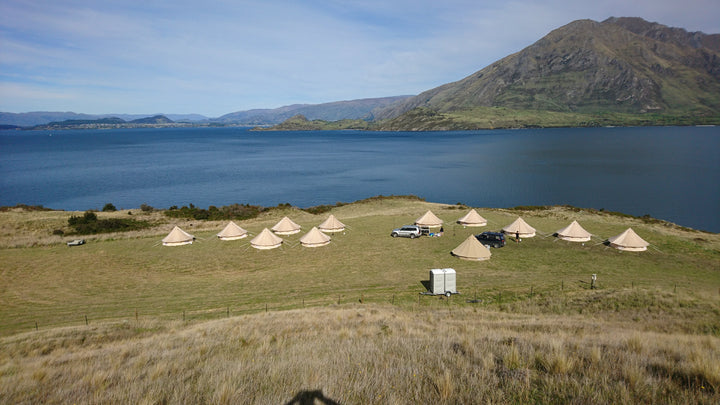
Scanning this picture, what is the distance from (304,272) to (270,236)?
8273 mm

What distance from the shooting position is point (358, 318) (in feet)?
54.7

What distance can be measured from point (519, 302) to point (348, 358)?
49.7 feet

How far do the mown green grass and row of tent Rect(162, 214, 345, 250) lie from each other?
930mm

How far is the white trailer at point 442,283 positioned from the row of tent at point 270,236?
15039mm

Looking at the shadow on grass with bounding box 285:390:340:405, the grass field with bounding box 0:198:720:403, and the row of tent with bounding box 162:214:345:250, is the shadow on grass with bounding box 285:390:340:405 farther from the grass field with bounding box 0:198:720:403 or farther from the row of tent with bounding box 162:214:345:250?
the row of tent with bounding box 162:214:345:250

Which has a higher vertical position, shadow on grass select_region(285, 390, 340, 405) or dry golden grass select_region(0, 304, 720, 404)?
shadow on grass select_region(285, 390, 340, 405)

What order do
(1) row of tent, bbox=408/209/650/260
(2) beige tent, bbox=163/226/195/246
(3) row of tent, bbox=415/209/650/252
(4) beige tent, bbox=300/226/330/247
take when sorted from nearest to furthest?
(1) row of tent, bbox=408/209/650/260 → (3) row of tent, bbox=415/209/650/252 → (4) beige tent, bbox=300/226/330/247 → (2) beige tent, bbox=163/226/195/246

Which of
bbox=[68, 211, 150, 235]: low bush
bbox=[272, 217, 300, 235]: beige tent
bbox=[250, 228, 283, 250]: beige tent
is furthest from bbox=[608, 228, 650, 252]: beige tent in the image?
bbox=[68, 211, 150, 235]: low bush

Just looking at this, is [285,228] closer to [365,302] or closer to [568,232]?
[365,302]

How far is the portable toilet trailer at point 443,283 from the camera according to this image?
22406 millimetres

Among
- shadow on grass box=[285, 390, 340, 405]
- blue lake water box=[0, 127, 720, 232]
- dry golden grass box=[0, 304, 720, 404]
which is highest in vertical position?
shadow on grass box=[285, 390, 340, 405]

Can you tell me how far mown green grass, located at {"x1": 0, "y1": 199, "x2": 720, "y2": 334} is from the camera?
2183cm

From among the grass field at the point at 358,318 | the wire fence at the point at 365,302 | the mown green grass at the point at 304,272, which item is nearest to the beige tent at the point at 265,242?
the mown green grass at the point at 304,272

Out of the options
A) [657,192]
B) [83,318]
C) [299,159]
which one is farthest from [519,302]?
[299,159]
